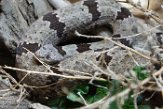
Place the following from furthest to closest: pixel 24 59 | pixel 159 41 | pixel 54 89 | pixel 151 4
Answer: pixel 151 4, pixel 159 41, pixel 24 59, pixel 54 89

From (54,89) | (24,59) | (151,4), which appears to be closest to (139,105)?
(54,89)

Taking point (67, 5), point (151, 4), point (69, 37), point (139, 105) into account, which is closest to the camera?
point (139, 105)

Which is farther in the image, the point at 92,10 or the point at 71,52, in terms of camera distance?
the point at 92,10

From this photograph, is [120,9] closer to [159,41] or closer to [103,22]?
[103,22]

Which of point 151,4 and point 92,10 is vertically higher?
point 92,10

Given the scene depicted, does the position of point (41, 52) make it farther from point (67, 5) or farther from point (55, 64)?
point (67, 5)

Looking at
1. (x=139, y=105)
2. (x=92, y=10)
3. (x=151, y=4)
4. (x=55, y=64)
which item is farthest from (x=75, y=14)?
(x=139, y=105)
